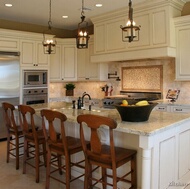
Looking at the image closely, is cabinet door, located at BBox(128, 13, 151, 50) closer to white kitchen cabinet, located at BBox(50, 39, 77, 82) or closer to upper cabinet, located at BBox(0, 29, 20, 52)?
white kitchen cabinet, located at BBox(50, 39, 77, 82)

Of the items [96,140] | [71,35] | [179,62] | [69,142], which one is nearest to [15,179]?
[69,142]

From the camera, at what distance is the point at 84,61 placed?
252 inches

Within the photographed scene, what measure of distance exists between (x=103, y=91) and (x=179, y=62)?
2.30 meters

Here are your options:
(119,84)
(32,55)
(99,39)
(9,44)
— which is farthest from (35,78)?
(119,84)

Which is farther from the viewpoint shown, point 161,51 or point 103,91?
point 103,91

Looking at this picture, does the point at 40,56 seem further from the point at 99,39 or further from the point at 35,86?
the point at 99,39

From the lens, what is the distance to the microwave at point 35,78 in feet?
18.6

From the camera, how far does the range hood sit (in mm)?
4422

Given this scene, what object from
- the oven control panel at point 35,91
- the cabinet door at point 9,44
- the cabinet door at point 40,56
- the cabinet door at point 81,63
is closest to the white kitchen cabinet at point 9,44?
the cabinet door at point 9,44

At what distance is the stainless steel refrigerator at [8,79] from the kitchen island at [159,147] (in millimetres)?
3084

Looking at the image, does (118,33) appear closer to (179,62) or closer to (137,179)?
(179,62)

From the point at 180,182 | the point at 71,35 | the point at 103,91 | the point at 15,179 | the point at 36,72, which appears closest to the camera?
the point at 180,182

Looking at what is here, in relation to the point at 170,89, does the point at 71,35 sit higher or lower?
higher

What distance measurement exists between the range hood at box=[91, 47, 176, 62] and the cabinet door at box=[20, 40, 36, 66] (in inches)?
59.4
